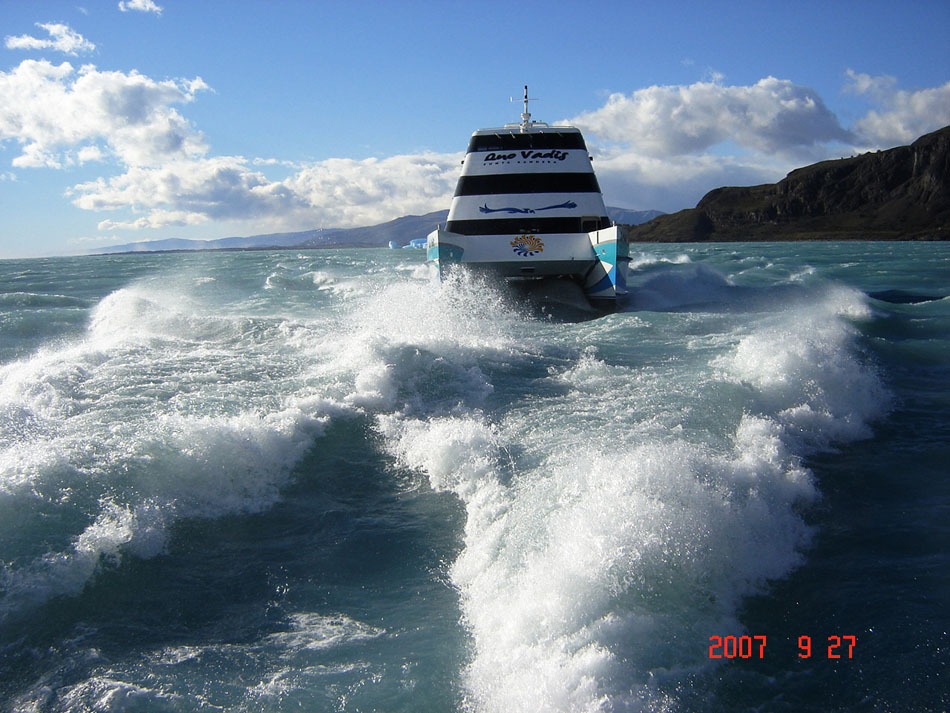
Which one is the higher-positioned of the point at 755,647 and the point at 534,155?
the point at 534,155

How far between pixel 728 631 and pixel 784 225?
13745 cm

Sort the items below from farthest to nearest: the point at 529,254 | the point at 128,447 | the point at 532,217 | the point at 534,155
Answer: the point at 534,155
the point at 532,217
the point at 529,254
the point at 128,447

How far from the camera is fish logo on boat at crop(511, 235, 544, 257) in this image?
15680mm

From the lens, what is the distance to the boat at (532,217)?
50.6 ft

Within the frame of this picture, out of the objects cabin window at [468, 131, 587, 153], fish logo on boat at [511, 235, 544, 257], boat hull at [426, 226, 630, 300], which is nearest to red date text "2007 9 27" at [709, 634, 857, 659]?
boat hull at [426, 226, 630, 300]

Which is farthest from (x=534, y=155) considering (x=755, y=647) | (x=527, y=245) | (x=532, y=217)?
(x=755, y=647)

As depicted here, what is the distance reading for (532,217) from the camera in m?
16.1

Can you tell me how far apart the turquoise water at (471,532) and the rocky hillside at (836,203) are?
108 m

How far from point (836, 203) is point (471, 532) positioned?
144 meters

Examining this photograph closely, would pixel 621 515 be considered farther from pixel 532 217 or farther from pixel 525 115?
pixel 525 115

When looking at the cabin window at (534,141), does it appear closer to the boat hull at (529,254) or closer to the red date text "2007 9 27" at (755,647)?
the boat hull at (529,254)

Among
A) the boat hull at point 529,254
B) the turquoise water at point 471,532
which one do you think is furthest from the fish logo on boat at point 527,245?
the turquoise water at point 471,532

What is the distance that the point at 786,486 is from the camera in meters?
5.17

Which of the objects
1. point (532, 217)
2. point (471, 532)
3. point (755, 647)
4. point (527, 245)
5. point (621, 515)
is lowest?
point (755, 647)
